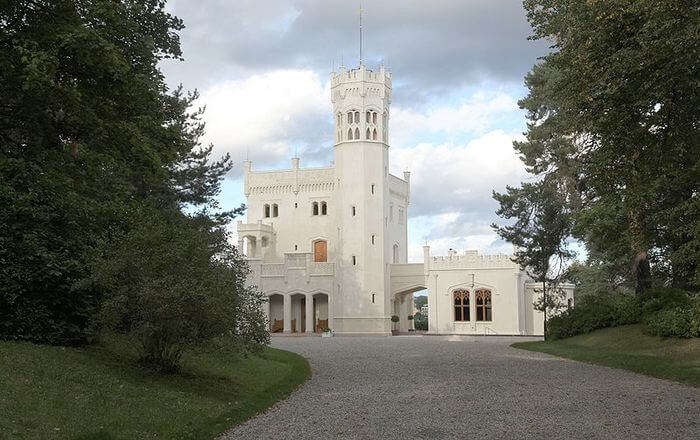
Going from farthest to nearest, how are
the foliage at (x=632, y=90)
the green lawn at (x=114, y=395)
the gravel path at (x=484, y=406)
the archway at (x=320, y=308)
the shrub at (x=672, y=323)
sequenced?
the archway at (x=320, y=308) < the shrub at (x=672, y=323) < the foliage at (x=632, y=90) < the gravel path at (x=484, y=406) < the green lawn at (x=114, y=395)

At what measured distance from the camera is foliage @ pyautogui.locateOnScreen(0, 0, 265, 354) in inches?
497

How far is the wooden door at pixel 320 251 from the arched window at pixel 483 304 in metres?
12.3

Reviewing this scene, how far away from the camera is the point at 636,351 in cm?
2080

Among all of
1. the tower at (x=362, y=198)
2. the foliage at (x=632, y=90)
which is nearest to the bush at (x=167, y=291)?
the foliage at (x=632, y=90)

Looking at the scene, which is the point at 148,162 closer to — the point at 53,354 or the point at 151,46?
the point at 151,46

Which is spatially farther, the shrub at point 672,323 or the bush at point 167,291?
the shrub at point 672,323

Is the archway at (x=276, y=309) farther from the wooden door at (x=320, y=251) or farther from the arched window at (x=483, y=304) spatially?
the arched window at (x=483, y=304)

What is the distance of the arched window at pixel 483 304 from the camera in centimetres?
5116

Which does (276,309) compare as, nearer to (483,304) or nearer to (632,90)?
(483,304)

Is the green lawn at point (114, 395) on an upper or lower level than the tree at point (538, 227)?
lower

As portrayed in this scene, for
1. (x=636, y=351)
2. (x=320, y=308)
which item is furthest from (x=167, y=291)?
(x=320, y=308)

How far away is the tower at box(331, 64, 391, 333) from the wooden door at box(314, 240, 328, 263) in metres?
3.06

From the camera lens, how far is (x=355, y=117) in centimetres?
5441

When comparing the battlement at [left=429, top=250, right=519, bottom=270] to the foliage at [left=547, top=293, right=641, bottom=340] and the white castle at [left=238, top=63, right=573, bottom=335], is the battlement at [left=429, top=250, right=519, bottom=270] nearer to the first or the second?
the white castle at [left=238, top=63, right=573, bottom=335]
